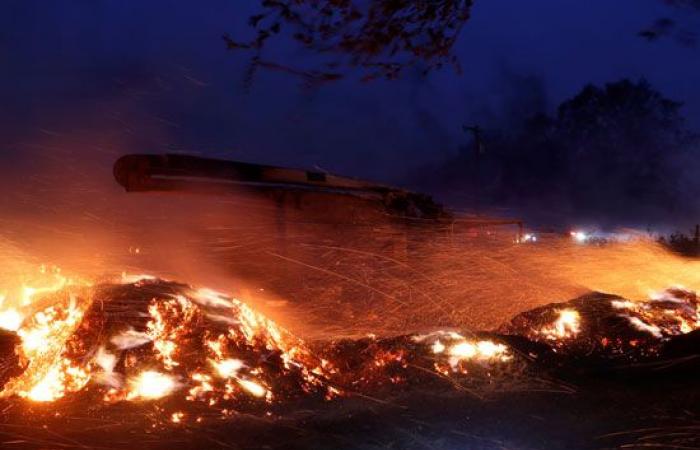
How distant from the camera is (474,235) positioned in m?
13.0

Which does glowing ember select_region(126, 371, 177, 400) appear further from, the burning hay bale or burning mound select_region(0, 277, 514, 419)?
the burning hay bale

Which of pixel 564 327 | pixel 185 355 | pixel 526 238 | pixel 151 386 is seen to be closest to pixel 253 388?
pixel 185 355

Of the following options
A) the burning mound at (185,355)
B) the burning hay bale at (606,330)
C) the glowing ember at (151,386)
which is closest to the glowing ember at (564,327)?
the burning hay bale at (606,330)

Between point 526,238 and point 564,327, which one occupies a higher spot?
point 526,238

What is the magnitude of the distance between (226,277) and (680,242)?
98.3 ft

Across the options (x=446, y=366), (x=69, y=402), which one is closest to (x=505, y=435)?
(x=446, y=366)

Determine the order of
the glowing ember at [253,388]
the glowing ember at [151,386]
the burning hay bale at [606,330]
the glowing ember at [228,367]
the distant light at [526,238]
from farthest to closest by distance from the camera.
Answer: the distant light at [526,238]
the burning hay bale at [606,330]
the glowing ember at [228,367]
the glowing ember at [253,388]
the glowing ember at [151,386]

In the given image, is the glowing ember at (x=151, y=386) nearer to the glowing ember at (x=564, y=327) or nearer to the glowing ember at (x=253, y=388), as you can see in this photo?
the glowing ember at (x=253, y=388)

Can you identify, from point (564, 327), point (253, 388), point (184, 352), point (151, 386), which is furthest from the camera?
point (564, 327)

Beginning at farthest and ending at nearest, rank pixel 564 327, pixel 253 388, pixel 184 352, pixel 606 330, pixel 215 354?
pixel 564 327 < pixel 606 330 < pixel 215 354 < pixel 184 352 < pixel 253 388

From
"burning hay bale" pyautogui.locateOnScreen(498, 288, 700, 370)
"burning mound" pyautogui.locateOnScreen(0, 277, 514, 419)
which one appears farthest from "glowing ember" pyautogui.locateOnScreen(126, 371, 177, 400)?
"burning hay bale" pyautogui.locateOnScreen(498, 288, 700, 370)

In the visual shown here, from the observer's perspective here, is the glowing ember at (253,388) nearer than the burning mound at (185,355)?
No

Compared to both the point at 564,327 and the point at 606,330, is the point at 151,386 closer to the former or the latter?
the point at 564,327

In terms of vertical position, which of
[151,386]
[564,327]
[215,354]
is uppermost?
[215,354]
